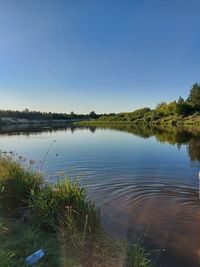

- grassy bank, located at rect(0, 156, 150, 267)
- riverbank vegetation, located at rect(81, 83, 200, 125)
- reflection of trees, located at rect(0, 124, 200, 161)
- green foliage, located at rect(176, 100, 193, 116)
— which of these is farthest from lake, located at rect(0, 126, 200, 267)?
green foliage, located at rect(176, 100, 193, 116)

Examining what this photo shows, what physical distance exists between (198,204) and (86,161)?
9400 mm

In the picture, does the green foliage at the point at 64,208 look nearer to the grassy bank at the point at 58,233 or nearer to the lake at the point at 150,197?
the grassy bank at the point at 58,233

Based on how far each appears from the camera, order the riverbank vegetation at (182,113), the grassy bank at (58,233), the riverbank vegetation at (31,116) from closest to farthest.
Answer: the grassy bank at (58,233) → the riverbank vegetation at (182,113) → the riverbank vegetation at (31,116)

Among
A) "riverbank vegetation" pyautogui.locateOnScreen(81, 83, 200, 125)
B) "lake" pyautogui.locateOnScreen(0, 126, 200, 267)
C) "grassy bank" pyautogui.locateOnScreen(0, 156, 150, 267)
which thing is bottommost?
"lake" pyautogui.locateOnScreen(0, 126, 200, 267)

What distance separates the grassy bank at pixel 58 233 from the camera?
4.61 m

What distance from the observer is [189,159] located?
17.9 metres

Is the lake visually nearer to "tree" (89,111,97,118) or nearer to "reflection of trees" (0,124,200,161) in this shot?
"reflection of trees" (0,124,200,161)

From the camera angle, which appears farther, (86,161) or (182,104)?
(182,104)

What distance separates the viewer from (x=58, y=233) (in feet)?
17.8

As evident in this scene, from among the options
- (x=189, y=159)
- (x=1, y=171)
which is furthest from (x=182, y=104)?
(x=1, y=171)

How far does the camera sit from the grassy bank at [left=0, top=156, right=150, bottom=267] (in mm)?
4609

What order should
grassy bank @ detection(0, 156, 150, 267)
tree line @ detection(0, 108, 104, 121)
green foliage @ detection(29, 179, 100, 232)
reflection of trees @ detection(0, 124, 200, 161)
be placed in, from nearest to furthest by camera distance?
grassy bank @ detection(0, 156, 150, 267) < green foliage @ detection(29, 179, 100, 232) < reflection of trees @ detection(0, 124, 200, 161) < tree line @ detection(0, 108, 104, 121)

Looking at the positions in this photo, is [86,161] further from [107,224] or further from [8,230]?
[8,230]

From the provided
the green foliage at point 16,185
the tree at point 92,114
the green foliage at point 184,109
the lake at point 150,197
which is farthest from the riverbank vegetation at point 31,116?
the green foliage at point 16,185
